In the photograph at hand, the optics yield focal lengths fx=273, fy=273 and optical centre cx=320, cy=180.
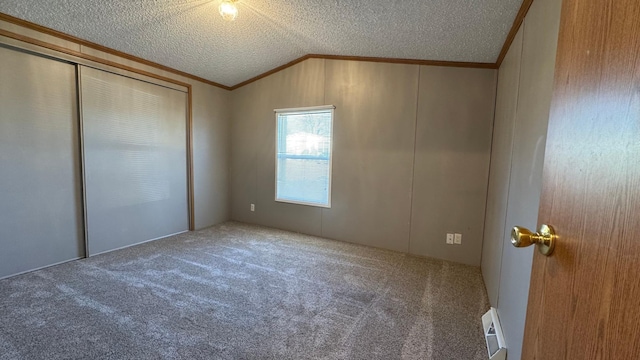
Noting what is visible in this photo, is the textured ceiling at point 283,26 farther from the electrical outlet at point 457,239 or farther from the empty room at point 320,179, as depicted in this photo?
the electrical outlet at point 457,239

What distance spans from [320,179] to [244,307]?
2.01m

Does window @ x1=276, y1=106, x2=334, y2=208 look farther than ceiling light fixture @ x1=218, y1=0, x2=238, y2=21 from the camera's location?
Yes

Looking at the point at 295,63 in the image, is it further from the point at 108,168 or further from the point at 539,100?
the point at 539,100

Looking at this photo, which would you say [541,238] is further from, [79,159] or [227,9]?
[79,159]

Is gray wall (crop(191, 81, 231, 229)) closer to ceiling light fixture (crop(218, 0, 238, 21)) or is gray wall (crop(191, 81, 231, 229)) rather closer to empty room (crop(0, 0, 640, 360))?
empty room (crop(0, 0, 640, 360))

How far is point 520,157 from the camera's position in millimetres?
1679

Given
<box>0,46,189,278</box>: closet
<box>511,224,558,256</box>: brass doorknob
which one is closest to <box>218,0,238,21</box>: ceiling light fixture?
<box>0,46,189,278</box>: closet

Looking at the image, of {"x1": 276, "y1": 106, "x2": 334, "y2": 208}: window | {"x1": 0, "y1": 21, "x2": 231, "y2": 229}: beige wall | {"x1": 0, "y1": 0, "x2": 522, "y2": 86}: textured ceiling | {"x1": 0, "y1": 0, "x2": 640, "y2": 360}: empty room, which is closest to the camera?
{"x1": 0, "y1": 0, "x2": 640, "y2": 360}: empty room

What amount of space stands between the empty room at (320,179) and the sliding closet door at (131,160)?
22 mm

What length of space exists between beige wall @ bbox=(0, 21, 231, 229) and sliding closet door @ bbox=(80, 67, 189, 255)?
19 centimetres

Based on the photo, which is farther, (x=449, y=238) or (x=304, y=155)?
(x=304, y=155)

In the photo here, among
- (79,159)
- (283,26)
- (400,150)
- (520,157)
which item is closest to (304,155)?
(400,150)

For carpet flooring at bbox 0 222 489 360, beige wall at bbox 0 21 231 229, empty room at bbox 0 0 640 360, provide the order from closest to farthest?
empty room at bbox 0 0 640 360 → carpet flooring at bbox 0 222 489 360 → beige wall at bbox 0 21 231 229

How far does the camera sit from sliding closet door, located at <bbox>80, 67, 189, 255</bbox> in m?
2.87
